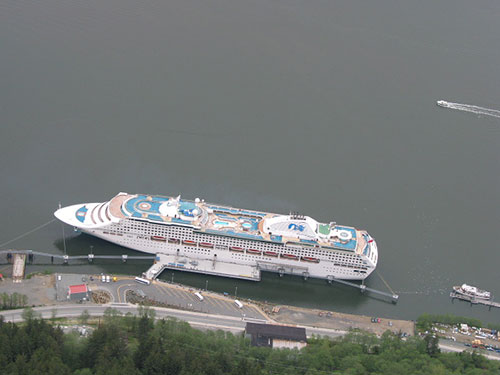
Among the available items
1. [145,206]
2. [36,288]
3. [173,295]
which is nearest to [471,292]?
[173,295]

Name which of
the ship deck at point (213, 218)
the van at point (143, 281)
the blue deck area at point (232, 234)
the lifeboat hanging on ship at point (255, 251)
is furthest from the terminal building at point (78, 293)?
the lifeboat hanging on ship at point (255, 251)

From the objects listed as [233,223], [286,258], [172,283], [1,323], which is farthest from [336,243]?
[1,323]

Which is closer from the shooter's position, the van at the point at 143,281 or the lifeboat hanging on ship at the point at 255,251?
the van at the point at 143,281

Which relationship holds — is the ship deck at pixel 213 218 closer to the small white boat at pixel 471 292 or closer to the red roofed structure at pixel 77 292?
the red roofed structure at pixel 77 292

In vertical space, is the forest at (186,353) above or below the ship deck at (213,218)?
below

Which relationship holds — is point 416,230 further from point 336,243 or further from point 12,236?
point 12,236

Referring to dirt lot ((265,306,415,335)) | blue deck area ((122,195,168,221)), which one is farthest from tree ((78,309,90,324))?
dirt lot ((265,306,415,335))
